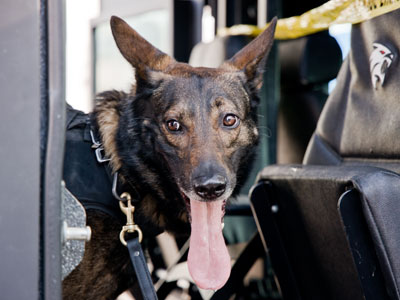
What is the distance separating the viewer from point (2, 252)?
764 millimetres

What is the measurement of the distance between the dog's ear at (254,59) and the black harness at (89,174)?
26.8 inches

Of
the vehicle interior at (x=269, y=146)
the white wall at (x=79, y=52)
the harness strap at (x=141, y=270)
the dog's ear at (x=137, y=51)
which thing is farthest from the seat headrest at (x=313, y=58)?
the white wall at (x=79, y=52)

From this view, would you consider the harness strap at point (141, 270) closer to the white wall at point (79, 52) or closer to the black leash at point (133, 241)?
the black leash at point (133, 241)

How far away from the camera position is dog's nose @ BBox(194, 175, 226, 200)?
172 centimetres

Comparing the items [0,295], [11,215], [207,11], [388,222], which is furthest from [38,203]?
[207,11]

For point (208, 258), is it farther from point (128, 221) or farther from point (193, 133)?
point (193, 133)

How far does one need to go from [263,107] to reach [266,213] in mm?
983

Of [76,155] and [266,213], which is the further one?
[266,213]

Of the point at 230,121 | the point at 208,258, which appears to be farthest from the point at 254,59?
the point at 208,258

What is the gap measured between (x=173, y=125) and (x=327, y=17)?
898 millimetres

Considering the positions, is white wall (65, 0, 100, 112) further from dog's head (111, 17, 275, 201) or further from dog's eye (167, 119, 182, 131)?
dog's eye (167, 119, 182, 131)

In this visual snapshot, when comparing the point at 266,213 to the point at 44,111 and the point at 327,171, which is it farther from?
the point at 44,111

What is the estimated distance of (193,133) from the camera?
1876mm

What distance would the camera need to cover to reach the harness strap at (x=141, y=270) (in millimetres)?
1468
